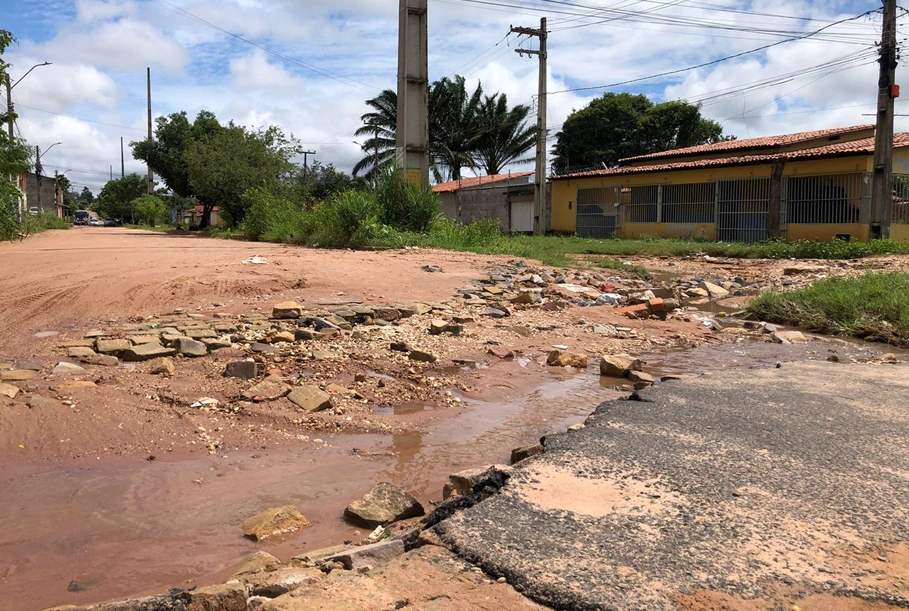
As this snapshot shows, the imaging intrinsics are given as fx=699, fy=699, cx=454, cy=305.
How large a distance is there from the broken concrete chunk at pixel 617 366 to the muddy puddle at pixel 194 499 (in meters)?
1.03

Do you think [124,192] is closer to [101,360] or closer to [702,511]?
[101,360]

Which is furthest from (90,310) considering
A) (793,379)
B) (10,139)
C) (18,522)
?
(10,139)

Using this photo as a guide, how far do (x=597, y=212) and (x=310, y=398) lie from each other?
24706 mm

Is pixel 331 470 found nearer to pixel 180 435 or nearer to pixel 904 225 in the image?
pixel 180 435

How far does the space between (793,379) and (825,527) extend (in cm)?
273

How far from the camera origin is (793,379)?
4.93 meters

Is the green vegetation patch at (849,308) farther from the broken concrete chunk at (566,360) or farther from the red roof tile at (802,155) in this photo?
the red roof tile at (802,155)

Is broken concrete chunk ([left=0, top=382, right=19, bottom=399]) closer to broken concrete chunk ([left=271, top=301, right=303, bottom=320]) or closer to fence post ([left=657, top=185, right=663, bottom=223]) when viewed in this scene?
broken concrete chunk ([left=271, top=301, right=303, bottom=320])

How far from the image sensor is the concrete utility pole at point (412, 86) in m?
17.5

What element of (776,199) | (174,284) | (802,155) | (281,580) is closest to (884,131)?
(802,155)

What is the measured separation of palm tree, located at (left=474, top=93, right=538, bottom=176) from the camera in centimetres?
3875

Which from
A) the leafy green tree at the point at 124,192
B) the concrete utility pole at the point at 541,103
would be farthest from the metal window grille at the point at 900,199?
the leafy green tree at the point at 124,192

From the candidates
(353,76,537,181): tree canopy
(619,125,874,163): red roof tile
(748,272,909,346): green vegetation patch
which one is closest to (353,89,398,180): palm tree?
(353,76,537,181): tree canopy

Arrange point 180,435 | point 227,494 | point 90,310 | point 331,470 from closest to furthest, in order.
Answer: point 227,494 < point 331,470 < point 180,435 < point 90,310
